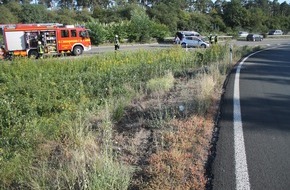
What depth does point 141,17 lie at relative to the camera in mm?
47656

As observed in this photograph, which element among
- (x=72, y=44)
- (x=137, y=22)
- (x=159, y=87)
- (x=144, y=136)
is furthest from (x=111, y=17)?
(x=144, y=136)

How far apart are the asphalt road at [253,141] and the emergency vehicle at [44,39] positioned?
2151 cm

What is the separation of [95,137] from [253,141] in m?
2.85

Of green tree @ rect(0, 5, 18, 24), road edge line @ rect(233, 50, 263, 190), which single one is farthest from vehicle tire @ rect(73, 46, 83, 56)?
green tree @ rect(0, 5, 18, 24)

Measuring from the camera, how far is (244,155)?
4871 millimetres

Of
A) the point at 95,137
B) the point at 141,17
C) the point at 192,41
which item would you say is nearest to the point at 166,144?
the point at 95,137

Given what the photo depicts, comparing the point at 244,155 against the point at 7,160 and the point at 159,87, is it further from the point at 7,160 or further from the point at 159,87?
the point at 159,87

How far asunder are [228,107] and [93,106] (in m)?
3.71

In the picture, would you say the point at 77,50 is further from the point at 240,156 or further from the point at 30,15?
the point at 30,15

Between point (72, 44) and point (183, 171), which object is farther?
point (72, 44)

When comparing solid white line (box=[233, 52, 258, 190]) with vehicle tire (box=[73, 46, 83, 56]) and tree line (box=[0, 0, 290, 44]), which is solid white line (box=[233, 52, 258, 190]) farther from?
tree line (box=[0, 0, 290, 44])

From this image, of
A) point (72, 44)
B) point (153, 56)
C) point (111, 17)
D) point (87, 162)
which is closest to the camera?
point (87, 162)

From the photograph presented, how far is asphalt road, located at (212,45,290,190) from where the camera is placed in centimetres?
410

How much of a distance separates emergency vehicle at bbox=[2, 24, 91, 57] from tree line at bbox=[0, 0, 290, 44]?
1273cm
